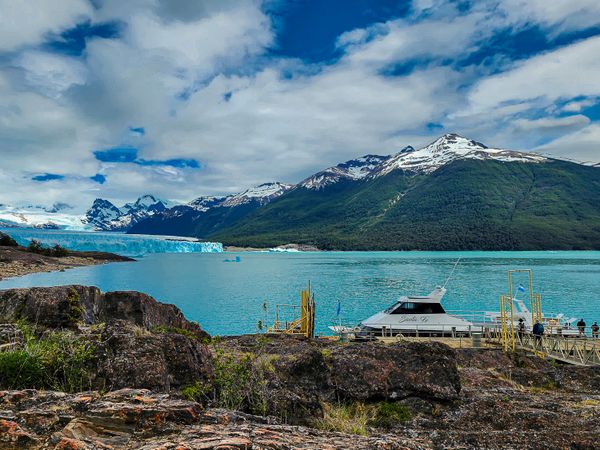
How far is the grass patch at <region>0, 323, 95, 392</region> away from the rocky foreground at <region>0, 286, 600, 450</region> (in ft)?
0.06

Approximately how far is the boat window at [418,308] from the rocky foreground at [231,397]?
20.6 m

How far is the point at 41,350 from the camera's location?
7910 mm

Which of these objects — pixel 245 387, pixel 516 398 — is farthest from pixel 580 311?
pixel 245 387

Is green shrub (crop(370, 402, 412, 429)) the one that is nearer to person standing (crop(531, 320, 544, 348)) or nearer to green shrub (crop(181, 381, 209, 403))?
green shrub (crop(181, 381, 209, 403))

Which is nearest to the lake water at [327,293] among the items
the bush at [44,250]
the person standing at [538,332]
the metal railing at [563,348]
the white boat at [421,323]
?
the white boat at [421,323]

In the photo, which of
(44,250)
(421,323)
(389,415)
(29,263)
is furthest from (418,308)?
(44,250)

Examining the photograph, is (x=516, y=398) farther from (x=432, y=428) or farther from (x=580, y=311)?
(x=580, y=311)

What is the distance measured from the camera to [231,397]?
9.15 m

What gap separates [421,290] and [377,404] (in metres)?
67.0

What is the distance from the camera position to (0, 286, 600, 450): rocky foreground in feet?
18.4

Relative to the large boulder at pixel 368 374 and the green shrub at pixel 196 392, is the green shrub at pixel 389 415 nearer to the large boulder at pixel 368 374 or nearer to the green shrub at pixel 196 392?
the large boulder at pixel 368 374

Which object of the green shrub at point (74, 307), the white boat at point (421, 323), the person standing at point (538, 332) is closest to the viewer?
the green shrub at point (74, 307)

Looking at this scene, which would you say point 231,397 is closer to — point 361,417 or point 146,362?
point 146,362

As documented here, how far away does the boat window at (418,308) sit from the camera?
117 feet
